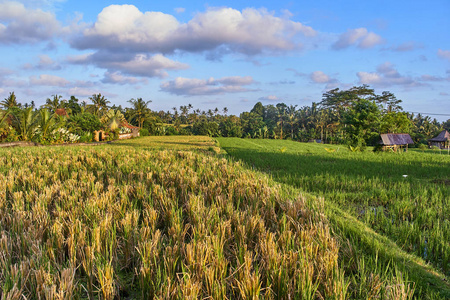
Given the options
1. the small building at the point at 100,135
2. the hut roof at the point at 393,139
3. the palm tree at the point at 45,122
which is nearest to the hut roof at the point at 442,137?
the hut roof at the point at 393,139

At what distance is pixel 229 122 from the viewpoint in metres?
53.0

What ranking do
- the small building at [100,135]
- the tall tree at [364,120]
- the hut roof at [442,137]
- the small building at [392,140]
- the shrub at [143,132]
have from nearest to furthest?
the tall tree at [364,120]
the small building at [100,135]
the small building at [392,140]
the hut roof at [442,137]
the shrub at [143,132]

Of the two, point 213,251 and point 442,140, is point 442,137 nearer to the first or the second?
point 442,140

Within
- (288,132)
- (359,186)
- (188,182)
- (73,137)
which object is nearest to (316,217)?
(188,182)

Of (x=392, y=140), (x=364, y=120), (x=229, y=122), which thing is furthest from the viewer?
(x=229, y=122)

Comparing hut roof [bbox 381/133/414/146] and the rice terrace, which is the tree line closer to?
hut roof [bbox 381/133/414/146]

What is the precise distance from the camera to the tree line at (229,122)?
18.4 metres

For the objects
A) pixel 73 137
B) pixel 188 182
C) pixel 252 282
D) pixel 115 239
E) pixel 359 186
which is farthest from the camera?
pixel 73 137

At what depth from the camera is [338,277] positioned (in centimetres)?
176

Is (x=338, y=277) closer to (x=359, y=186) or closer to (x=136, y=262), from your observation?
(x=136, y=262)

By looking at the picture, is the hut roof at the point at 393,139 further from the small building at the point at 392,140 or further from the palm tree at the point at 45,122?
the palm tree at the point at 45,122

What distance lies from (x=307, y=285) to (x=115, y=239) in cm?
145

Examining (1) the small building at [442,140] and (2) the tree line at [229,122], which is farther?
(1) the small building at [442,140]

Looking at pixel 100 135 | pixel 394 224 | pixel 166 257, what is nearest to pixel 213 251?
pixel 166 257
